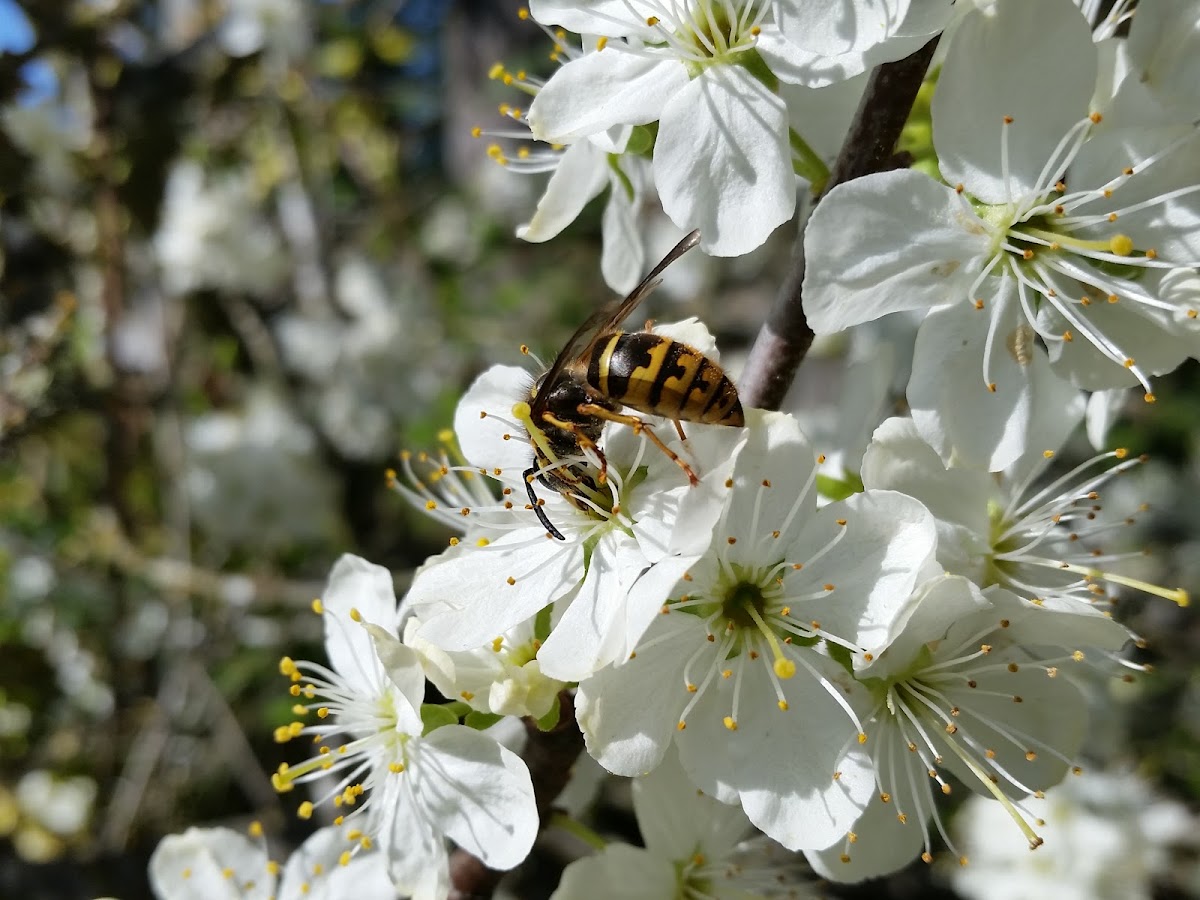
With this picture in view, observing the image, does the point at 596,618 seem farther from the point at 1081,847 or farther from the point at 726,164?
the point at 1081,847

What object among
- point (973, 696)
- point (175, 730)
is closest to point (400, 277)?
point (175, 730)

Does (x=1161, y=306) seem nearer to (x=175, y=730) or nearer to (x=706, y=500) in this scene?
(x=706, y=500)

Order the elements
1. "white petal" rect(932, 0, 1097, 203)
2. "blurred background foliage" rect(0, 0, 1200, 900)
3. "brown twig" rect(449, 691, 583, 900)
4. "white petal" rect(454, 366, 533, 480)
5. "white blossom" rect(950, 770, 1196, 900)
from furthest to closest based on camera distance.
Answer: "blurred background foliage" rect(0, 0, 1200, 900) < "white blossom" rect(950, 770, 1196, 900) < "white petal" rect(454, 366, 533, 480) < "brown twig" rect(449, 691, 583, 900) < "white petal" rect(932, 0, 1097, 203)

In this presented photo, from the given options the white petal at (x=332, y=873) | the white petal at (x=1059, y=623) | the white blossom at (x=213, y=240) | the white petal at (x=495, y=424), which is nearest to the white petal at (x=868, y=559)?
the white petal at (x=1059, y=623)

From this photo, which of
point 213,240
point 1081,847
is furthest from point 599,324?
point 213,240

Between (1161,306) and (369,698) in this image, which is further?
(369,698)

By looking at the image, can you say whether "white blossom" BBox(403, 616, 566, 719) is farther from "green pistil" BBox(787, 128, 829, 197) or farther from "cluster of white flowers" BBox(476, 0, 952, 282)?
"green pistil" BBox(787, 128, 829, 197)

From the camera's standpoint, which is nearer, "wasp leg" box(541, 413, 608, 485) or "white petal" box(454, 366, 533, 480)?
"wasp leg" box(541, 413, 608, 485)

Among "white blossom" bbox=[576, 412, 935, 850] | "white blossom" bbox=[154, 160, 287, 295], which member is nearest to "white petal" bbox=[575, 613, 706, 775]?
"white blossom" bbox=[576, 412, 935, 850]
